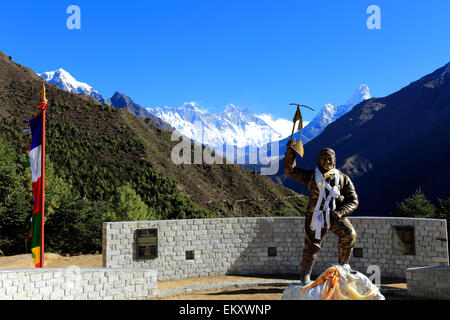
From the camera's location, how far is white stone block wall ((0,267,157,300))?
7.50 meters

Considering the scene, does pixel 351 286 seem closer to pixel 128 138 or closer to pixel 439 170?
pixel 128 138

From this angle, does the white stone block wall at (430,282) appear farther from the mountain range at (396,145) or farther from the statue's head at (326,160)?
the mountain range at (396,145)

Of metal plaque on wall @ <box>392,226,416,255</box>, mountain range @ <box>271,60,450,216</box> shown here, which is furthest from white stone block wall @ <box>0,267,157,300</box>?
mountain range @ <box>271,60,450,216</box>

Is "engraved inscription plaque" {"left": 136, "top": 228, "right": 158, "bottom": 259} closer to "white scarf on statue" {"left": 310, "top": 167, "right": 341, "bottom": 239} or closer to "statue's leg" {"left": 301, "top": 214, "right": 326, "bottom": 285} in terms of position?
"statue's leg" {"left": 301, "top": 214, "right": 326, "bottom": 285}

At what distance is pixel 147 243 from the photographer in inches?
465

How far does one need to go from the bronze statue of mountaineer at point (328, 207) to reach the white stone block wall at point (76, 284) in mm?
4740

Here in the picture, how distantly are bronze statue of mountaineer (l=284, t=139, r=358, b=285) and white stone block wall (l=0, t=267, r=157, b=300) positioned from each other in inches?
187

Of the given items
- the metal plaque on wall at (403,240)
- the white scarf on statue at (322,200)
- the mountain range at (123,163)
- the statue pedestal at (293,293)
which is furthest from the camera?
the mountain range at (123,163)

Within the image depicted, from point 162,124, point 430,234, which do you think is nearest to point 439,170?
point 430,234

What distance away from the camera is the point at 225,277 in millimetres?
12430

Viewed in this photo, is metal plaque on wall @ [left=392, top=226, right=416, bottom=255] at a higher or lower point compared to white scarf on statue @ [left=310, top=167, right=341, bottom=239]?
lower

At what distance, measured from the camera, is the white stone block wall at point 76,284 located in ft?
24.6

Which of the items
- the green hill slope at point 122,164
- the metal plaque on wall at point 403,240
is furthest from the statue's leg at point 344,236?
the green hill slope at point 122,164

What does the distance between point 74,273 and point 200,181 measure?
39.1 meters
